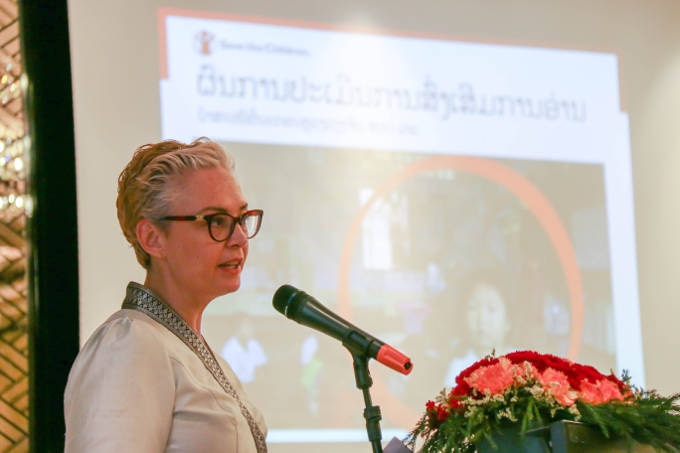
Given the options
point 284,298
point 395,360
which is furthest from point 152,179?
point 395,360

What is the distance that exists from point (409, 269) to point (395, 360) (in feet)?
7.03

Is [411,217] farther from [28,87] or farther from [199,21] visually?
[28,87]

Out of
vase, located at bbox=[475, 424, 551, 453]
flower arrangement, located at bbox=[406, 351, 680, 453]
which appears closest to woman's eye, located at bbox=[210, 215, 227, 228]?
flower arrangement, located at bbox=[406, 351, 680, 453]

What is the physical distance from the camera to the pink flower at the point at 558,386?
145 cm

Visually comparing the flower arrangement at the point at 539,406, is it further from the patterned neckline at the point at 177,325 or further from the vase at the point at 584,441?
Answer: the patterned neckline at the point at 177,325

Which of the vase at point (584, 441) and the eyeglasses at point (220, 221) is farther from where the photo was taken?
the eyeglasses at point (220, 221)

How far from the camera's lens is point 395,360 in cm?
141

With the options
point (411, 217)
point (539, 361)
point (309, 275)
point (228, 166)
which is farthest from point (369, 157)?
point (539, 361)

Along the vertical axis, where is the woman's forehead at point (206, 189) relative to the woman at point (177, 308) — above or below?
above

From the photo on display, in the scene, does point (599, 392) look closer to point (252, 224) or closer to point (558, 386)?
point (558, 386)

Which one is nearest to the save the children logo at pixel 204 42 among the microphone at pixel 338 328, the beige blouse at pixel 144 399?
the beige blouse at pixel 144 399

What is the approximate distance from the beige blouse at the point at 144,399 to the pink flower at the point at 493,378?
44 cm

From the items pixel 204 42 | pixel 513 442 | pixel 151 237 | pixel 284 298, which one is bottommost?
pixel 513 442

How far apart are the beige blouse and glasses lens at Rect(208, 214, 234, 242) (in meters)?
0.20
